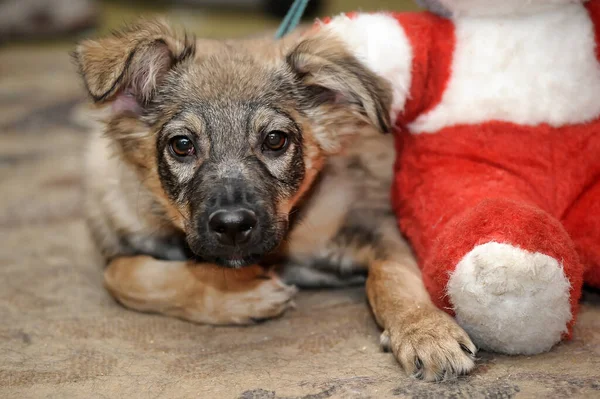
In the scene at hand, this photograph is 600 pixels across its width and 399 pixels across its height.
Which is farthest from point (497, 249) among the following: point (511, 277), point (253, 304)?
point (253, 304)

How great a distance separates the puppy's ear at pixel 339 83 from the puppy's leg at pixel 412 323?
490mm

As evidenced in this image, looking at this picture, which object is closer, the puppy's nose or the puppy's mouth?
the puppy's nose

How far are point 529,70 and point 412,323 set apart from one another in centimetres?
94

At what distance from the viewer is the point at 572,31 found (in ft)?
8.09

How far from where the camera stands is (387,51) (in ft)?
8.25

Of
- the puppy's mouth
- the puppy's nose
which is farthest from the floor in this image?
the puppy's nose

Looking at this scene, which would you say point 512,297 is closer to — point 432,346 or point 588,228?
point 432,346

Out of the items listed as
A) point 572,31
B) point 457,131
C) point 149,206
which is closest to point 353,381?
point 457,131

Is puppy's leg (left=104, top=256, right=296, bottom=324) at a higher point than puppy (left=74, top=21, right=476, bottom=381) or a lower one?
lower

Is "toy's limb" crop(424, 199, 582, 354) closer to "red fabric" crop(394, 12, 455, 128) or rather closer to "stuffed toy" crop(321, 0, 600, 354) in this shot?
"stuffed toy" crop(321, 0, 600, 354)

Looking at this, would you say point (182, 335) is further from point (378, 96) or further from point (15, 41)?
point (15, 41)

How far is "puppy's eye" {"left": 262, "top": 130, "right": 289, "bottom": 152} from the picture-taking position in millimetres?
2537

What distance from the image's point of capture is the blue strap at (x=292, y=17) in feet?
9.64

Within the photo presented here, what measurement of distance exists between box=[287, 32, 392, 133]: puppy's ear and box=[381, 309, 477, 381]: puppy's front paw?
70 cm
